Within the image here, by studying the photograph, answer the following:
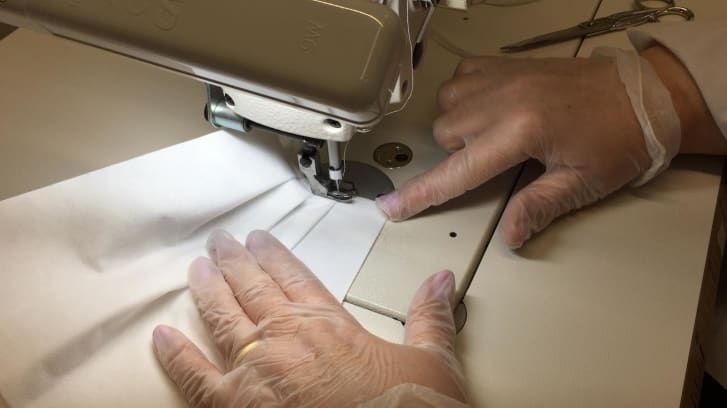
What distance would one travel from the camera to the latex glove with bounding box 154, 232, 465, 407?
1.67 feet

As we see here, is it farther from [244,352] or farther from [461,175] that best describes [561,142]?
[244,352]

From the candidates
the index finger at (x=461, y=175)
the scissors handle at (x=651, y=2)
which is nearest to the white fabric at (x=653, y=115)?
the index finger at (x=461, y=175)

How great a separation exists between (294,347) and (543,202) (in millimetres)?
291

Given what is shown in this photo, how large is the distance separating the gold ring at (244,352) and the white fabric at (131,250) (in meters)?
0.03

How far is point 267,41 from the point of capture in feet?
1.26

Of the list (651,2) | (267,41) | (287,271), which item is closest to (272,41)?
(267,41)

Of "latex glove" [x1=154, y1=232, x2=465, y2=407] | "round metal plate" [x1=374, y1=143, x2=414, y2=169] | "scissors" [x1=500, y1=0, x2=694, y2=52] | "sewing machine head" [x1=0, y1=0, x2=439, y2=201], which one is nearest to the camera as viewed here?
"sewing machine head" [x1=0, y1=0, x2=439, y2=201]

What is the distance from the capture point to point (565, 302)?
579mm

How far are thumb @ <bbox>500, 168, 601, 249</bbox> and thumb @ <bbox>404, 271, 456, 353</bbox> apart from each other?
0.29ft

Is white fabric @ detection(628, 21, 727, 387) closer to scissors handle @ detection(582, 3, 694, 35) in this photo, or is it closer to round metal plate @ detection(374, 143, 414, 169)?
scissors handle @ detection(582, 3, 694, 35)

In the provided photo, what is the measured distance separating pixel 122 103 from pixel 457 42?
1.51ft

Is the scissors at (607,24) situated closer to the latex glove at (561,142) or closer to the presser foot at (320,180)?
the latex glove at (561,142)

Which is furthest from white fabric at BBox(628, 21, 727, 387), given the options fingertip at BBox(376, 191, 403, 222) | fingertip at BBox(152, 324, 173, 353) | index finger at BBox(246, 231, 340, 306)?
fingertip at BBox(152, 324, 173, 353)

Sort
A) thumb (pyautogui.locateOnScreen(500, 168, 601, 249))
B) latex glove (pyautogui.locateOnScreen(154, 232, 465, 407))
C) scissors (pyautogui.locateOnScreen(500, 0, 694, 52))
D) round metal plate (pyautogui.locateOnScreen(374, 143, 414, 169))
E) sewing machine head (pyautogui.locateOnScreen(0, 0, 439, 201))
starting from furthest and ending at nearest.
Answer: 1. scissors (pyautogui.locateOnScreen(500, 0, 694, 52))
2. round metal plate (pyautogui.locateOnScreen(374, 143, 414, 169))
3. thumb (pyautogui.locateOnScreen(500, 168, 601, 249))
4. latex glove (pyautogui.locateOnScreen(154, 232, 465, 407))
5. sewing machine head (pyautogui.locateOnScreen(0, 0, 439, 201))
